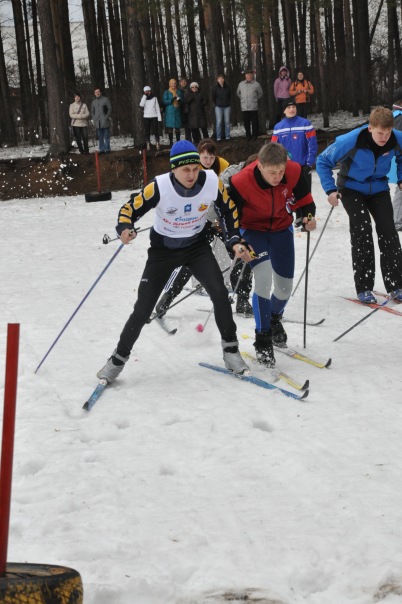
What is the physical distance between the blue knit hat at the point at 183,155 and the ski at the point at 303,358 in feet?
5.86

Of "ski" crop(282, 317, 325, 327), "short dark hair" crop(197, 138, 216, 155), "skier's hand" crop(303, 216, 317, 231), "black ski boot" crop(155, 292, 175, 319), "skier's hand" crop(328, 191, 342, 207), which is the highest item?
"short dark hair" crop(197, 138, 216, 155)

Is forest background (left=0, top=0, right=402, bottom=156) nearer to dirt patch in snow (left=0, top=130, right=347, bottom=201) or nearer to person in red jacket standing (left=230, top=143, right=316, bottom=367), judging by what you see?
dirt patch in snow (left=0, top=130, right=347, bottom=201)

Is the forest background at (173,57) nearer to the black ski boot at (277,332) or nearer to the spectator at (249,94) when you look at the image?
the spectator at (249,94)

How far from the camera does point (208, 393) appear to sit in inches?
196

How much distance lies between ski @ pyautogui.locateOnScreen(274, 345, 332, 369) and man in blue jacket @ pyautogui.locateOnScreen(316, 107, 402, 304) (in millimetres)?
1534

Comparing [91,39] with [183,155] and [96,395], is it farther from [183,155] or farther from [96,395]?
[96,395]

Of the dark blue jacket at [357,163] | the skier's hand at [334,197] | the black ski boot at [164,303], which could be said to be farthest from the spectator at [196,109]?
the skier's hand at [334,197]

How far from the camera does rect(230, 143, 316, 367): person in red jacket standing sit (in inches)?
206

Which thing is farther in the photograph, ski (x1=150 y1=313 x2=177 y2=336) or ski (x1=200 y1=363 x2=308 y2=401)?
ski (x1=150 y1=313 x2=177 y2=336)

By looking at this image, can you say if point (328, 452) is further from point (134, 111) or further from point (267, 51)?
point (267, 51)

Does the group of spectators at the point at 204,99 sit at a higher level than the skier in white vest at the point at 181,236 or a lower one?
higher

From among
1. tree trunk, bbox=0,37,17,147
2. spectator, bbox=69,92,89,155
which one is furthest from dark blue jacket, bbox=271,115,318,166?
tree trunk, bbox=0,37,17,147

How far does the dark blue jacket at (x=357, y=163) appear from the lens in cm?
654

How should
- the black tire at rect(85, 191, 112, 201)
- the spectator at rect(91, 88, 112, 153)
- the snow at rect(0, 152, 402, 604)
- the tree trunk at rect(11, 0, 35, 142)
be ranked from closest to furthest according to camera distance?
the snow at rect(0, 152, 402, 604), the black tire at rect(85, 191, 112, 201), the spectator at rect(91, 88, 112, 153), the tree trunk at rect(11, 0, 35, 142)
